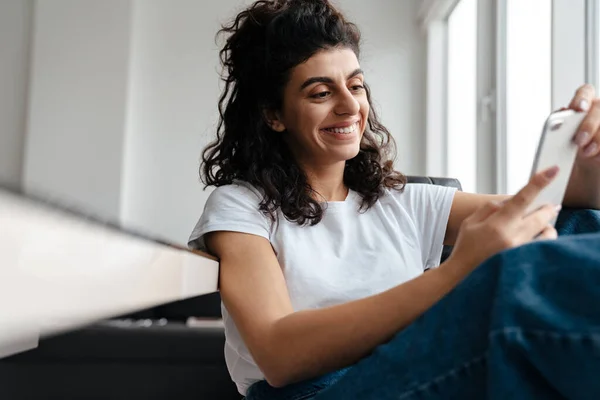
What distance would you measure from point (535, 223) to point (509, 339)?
26 cm

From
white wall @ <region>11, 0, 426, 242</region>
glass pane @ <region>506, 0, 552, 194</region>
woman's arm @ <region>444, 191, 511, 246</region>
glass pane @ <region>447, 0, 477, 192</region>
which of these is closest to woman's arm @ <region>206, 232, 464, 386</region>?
woman's arm @ <region>444, 191, 511, 246</region>

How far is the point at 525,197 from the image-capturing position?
27.5 inches

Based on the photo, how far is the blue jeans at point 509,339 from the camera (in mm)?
475

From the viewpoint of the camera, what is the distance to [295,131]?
1.21m

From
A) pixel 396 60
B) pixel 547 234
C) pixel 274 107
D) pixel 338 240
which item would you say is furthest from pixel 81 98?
pixel 547 234

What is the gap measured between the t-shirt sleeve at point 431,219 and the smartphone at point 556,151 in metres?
0.41

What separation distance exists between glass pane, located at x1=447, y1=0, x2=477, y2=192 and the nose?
7.43 feet

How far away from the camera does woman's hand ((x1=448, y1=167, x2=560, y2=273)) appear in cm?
69

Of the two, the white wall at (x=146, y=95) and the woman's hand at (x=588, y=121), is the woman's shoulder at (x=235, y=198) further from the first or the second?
the white wall at (x=146, y=95)

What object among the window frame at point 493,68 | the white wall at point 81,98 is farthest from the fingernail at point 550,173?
the white wall at point 81,98

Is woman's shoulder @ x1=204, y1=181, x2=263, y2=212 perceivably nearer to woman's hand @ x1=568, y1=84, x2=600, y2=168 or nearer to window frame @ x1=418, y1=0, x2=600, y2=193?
woman's hand @ x1=568, y1=84, x2=600, y2=168

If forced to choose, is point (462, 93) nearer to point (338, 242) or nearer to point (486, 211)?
point (338, 242)

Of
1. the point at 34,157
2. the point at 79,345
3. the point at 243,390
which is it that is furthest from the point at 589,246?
the point at 34,157

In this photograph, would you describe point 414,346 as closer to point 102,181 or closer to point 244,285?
point 244,285
